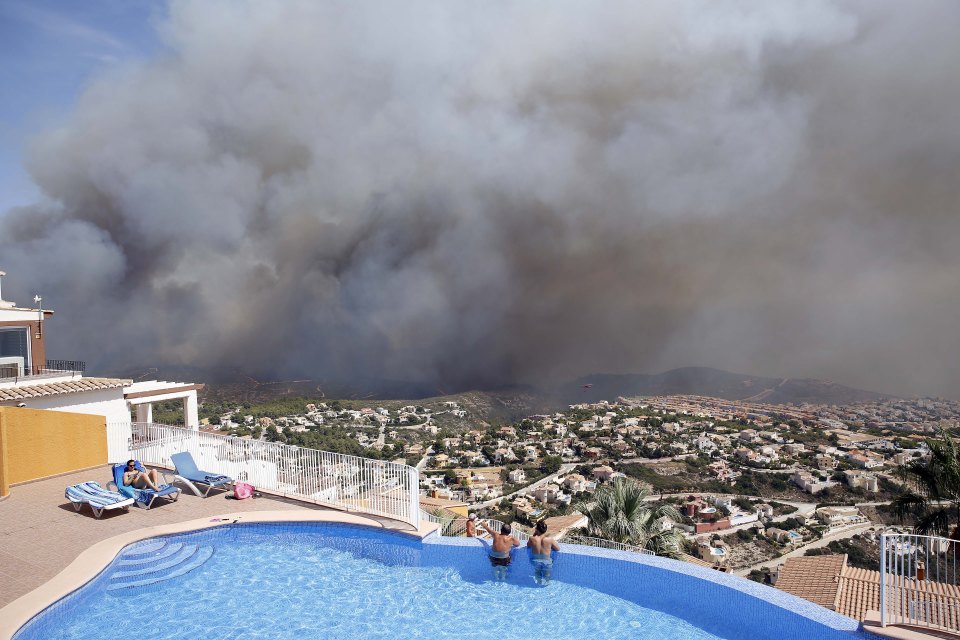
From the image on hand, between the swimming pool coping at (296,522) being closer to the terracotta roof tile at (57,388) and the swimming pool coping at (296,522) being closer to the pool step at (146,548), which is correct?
the pool step at (146,548)

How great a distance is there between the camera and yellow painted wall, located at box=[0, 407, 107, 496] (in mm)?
8930

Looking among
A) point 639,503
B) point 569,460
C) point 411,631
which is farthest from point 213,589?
point 569,460

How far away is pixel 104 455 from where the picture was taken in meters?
10.4

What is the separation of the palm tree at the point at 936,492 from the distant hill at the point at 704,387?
94.8ft

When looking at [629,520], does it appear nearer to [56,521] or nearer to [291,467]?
[291,467]

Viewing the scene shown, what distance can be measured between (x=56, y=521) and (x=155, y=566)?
2080 mm

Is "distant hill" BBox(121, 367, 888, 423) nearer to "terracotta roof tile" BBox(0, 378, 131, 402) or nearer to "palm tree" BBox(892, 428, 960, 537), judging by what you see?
"terracotta roof tile" BBox(0, 378, 131, 402)

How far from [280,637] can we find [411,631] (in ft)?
3.78

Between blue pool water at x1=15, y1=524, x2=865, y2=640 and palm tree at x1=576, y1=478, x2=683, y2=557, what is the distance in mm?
3286

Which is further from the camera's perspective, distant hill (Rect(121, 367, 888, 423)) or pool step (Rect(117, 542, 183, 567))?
distant hill (Rect(121, 367, 888, 423))

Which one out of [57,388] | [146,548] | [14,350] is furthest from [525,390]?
[146,548]

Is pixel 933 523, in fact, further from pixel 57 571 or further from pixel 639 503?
pixel 57 571

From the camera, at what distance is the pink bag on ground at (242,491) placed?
27.3ft

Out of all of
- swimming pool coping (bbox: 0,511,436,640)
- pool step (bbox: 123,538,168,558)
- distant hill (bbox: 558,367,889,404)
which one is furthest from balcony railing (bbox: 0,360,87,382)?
distant hill (bbox: 558,367,889,404)
